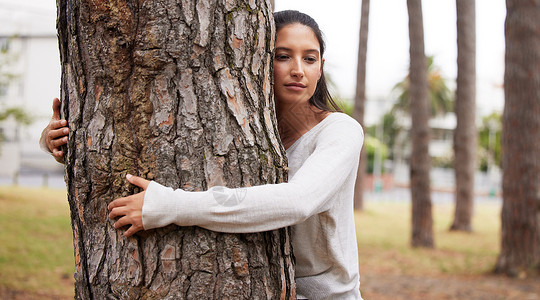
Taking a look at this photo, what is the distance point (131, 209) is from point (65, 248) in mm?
7102

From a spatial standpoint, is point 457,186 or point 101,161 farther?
point 457,186

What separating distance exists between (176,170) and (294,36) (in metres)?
0.75

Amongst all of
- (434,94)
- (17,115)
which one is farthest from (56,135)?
(434,94)

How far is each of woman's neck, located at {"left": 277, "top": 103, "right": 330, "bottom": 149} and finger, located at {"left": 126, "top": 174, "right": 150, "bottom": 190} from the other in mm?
677

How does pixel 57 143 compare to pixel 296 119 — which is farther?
pixel 296 119

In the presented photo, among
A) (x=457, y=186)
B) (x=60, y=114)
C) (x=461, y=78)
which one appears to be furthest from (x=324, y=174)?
(x=457, y=186)

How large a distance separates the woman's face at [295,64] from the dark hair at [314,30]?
3 cm

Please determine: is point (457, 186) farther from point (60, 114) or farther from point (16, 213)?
point (60, 114)

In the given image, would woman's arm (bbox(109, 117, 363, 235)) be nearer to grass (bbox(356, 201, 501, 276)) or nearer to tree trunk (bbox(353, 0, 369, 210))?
grass (bbox(356, 201, 501, 276))

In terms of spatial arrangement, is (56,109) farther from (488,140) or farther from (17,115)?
(488,140)

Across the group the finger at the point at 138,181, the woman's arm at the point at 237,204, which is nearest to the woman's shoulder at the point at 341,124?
the woman's arm at the point at 237,204

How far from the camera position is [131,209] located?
1.79m

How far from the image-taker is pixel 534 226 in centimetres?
722

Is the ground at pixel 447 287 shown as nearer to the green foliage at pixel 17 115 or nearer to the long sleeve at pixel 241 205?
the long sleeve at pixel 241 205
